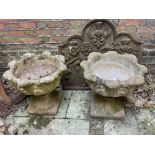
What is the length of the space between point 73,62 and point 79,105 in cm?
61

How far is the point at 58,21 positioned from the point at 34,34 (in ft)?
A: 1.32

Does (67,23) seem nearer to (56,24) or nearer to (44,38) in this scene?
(56,24)

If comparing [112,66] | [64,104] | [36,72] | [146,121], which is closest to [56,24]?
[36,72]

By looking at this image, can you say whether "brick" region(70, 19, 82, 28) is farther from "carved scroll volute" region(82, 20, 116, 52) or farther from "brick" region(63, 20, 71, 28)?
"carved scroll volute" region(82, 20, 116, 52)

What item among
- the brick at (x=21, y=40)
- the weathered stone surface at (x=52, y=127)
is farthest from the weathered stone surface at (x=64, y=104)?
the brick at (x=21, y=40)

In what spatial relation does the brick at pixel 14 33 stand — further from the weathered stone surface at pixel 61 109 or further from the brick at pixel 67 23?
the weathered stone surface at pixel 61 109

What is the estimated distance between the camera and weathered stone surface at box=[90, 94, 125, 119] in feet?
9.87

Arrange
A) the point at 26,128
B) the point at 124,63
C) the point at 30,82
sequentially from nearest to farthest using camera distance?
the point at 30,82
the point at 26,128
the point at 124,63

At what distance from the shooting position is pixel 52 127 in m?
2.96

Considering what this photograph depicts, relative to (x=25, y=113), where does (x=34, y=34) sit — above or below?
above

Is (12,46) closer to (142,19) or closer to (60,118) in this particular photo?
(60,118)

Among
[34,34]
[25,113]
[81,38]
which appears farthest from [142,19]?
[25,113]

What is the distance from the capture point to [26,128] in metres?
2.96

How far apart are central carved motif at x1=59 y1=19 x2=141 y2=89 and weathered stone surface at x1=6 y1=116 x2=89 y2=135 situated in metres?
0.83
